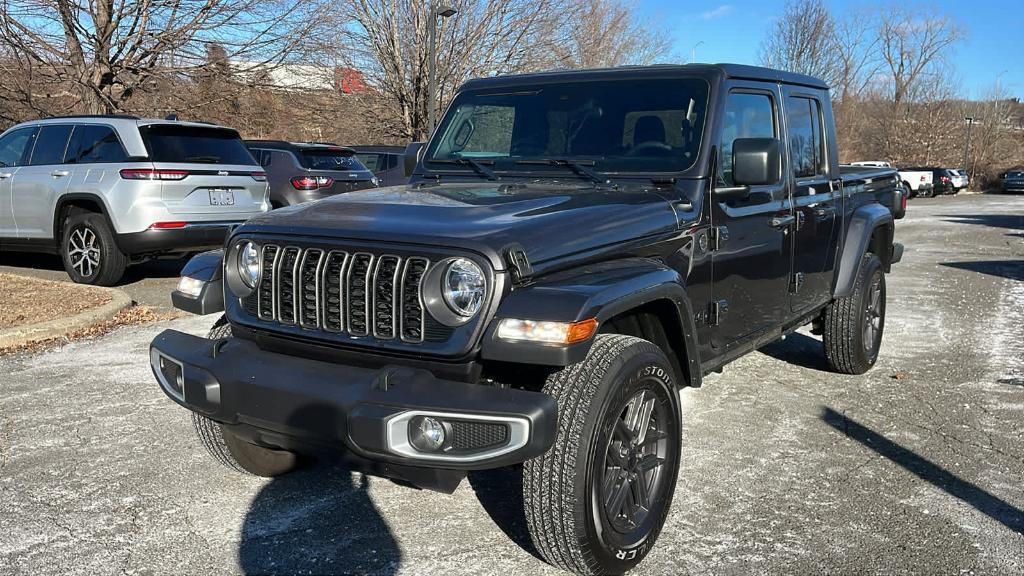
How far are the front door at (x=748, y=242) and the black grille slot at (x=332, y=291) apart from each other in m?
1.78

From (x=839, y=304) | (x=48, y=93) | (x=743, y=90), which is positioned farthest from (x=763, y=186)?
(x=48, y=93)

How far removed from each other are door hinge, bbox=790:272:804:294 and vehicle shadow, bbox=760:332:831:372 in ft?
4.70

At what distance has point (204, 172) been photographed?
905 cm

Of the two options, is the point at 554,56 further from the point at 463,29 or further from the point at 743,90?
the point at 743,90

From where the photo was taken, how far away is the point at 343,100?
923 inches

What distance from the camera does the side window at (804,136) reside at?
496 cm

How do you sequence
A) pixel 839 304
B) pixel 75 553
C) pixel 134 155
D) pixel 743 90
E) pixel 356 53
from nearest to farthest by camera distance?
pixel 75 553 < pixel 743 90 < pixel 839 304 < pixel 134 155 < pixel 356 53

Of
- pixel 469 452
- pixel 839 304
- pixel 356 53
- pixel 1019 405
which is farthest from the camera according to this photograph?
pixel 356 53

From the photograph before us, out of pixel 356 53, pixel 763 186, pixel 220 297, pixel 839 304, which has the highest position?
pixel 356 53

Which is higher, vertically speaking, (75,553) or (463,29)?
(463,29)

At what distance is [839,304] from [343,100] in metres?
19.7

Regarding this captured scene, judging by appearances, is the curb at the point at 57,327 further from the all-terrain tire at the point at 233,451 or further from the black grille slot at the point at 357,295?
the black grille slot at the point at 357,295

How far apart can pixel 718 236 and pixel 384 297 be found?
1.76 meters

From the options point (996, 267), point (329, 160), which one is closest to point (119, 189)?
point (329, 160)
